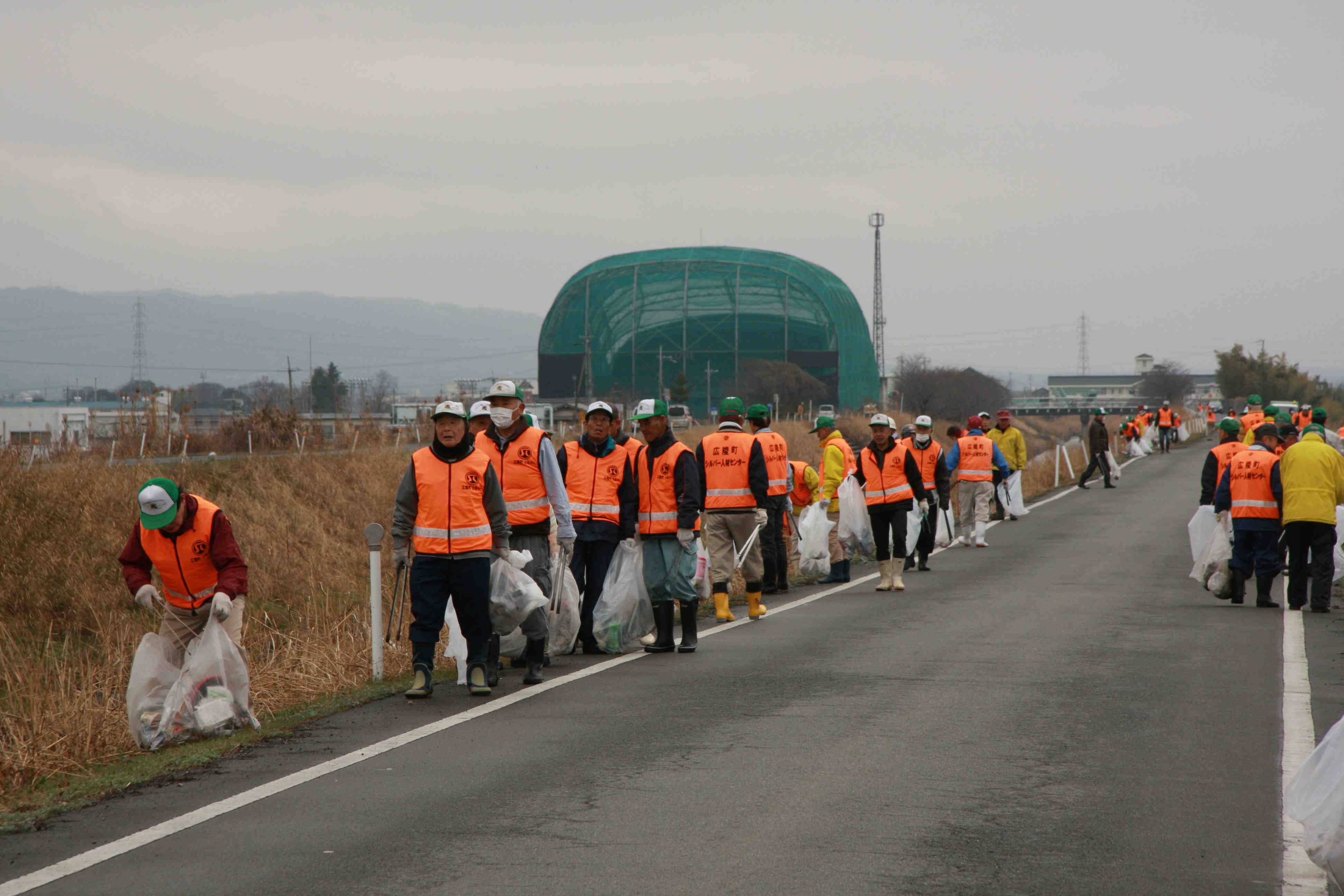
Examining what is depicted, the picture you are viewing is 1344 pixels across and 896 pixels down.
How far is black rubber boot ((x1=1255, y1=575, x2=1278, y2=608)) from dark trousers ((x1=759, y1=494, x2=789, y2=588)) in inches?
192

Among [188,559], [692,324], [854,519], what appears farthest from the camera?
[692,324]

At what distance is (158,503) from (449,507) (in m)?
1.76

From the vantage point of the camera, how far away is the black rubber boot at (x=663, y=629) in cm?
1099

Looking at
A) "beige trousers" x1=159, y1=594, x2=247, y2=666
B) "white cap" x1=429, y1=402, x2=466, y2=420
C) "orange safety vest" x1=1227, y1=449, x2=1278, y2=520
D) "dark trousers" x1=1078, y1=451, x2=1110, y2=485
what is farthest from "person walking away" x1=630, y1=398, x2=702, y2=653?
"dark trousers" x1=1078, y1=451, x2=1110, y2=485

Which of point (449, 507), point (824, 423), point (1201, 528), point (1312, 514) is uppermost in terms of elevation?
point (824, 423)

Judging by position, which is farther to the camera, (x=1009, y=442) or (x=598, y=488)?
(x=1009, y=442)

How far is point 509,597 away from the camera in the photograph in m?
9.31

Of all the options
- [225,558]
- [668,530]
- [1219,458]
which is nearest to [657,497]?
[668,530]

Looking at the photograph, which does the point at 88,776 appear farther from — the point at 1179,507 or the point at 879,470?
the point at 1179,507

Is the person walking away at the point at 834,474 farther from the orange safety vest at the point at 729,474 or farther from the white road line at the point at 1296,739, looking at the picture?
the white road line at the point at 1296,739

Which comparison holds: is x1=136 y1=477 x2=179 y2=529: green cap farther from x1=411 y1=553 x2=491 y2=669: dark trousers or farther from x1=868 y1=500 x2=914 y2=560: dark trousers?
x1=868 y1=500 x2=914 y2=560: dark trousers

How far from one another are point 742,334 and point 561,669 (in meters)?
91.8

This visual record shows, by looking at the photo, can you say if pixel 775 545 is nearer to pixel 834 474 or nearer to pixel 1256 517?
pixel 834 474

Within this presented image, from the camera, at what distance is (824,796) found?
6438mm
